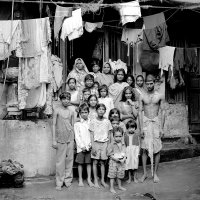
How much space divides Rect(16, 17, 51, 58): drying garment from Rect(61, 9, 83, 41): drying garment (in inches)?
16.8

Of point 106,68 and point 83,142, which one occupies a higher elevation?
point 106,68

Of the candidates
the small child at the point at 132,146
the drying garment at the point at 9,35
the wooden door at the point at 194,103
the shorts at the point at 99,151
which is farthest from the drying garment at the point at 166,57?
the drying garment at the point at 9,35

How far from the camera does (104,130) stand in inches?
267

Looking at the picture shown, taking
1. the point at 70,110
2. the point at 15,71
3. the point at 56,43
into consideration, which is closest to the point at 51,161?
the point at 70,110

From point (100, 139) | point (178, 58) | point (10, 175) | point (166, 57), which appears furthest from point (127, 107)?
point (10, 175)

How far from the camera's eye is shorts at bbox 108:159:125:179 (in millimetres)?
6484

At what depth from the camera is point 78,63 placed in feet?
25.4

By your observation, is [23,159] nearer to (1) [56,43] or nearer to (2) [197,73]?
(1) [56,43]

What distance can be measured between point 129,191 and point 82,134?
1302mm

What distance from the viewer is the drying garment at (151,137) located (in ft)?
23.1

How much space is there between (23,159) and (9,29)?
2503 mm

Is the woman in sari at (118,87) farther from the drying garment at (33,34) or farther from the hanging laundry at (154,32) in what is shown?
the drying garment at (33,34)

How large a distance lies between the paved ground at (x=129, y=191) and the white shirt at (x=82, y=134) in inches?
28.9

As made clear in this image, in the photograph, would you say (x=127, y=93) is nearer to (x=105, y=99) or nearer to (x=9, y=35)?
(x=105, y=99)
